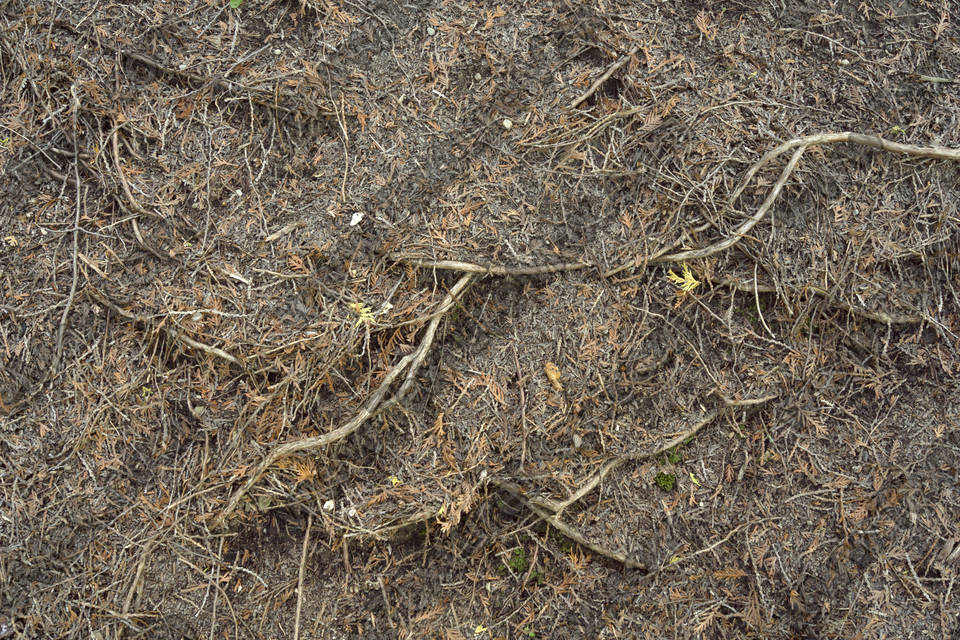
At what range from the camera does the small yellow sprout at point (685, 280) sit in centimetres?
291

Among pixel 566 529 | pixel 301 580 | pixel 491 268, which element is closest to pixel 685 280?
pixel 491 268

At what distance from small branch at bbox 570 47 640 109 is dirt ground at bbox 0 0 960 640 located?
1 cm

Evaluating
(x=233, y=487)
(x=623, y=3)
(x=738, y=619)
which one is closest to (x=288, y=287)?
(x=233, y=487)

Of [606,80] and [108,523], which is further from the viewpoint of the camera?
[606,80]

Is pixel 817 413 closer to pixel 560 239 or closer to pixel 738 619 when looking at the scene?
pixel 738 619

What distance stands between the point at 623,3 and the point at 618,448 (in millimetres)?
2085

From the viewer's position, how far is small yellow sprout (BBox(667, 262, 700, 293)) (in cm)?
291

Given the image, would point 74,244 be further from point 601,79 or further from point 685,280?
point 685,280

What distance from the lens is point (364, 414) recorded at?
2738 mm

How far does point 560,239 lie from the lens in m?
2.93

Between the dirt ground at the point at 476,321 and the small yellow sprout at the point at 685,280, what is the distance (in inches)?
0.6

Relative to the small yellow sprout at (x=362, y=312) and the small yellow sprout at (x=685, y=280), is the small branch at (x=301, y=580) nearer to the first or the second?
the small yellow sprout at (x=362, y=312)

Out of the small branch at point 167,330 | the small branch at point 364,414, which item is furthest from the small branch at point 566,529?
the small branch at point 167,330

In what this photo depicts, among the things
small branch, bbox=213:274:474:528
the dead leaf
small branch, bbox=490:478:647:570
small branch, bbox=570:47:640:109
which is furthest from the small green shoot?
small branch, bbox=570:47:640:109
